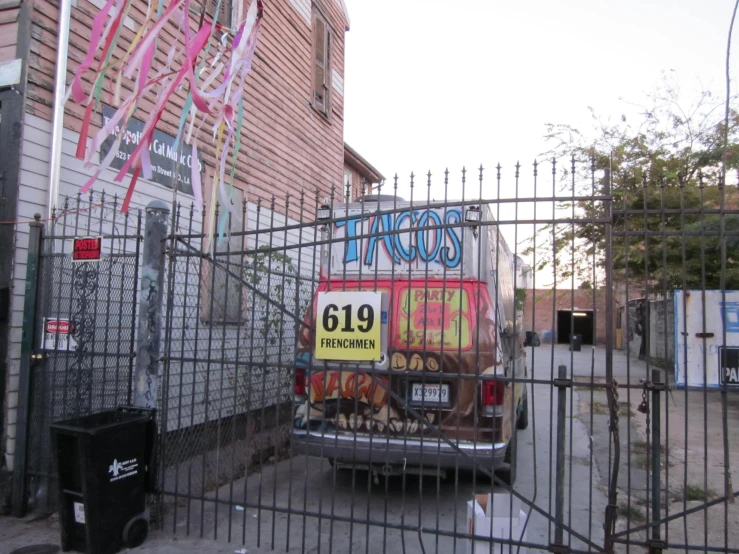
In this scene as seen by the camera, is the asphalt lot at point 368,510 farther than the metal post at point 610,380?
Yes

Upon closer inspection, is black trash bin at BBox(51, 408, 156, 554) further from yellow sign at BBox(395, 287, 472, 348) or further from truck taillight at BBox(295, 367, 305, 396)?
yellow sign at BBox(395, 287, 472, 348)

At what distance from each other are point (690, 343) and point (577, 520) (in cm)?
227

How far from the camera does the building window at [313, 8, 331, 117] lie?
11.2m

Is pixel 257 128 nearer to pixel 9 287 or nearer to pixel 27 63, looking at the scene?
pixel 27 63

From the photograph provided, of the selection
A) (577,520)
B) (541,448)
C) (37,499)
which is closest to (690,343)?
(577,520)

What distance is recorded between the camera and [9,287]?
5312mm

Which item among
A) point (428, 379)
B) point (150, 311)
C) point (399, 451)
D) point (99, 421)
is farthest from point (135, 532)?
point (428, 379)

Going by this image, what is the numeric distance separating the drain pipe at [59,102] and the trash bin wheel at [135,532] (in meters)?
2.88

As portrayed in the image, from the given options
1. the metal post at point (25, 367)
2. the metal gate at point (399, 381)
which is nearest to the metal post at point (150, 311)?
the metal gate at point (399, 381)

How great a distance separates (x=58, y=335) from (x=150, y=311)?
3.25 ft

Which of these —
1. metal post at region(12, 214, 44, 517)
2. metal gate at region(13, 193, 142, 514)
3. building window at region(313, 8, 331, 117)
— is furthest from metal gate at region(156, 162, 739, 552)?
building window at region(313, 8, 331, 117)

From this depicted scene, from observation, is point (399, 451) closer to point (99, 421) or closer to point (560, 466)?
point (560, 466)

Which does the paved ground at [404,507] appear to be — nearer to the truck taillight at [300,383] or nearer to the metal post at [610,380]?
the metal post at [610,380]

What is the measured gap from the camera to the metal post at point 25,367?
5.20 metres
